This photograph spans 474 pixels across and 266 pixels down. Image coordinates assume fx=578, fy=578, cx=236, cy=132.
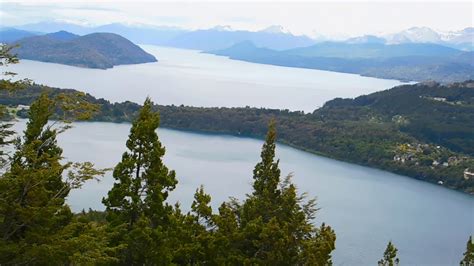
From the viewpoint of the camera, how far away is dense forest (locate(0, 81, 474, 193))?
69.9 meters

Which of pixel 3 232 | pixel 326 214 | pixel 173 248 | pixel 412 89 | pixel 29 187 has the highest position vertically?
pixel 412 89

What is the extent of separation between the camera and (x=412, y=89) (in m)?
103

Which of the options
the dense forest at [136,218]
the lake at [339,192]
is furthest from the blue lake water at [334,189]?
the dense forest at [136,218]

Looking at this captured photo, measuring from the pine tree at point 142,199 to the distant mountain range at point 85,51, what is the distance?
144717mm

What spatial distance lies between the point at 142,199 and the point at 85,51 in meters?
156

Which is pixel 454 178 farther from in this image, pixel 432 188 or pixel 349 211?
pixel 349 211

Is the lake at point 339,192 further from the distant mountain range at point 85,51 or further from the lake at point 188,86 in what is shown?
the distant mountain range at point 85,51

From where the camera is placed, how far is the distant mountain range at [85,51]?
509 ft

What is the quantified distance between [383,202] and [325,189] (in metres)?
5.19

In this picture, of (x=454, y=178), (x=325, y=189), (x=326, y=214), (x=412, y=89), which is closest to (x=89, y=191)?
(x=326, y=214)

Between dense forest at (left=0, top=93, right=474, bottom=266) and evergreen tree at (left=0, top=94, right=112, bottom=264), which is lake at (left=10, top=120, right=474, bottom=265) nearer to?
dense forest at (left=0, top=93, right=474, bottom=266)

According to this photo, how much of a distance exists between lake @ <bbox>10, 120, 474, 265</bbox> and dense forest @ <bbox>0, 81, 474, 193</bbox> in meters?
3.05

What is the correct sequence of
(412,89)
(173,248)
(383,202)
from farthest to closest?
(412,89)
(383,202)
(173,248)

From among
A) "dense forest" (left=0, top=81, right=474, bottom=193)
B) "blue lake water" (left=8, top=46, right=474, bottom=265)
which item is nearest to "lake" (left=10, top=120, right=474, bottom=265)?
"blue lake water" (left=8, top=46, right=474, bottom=265)
